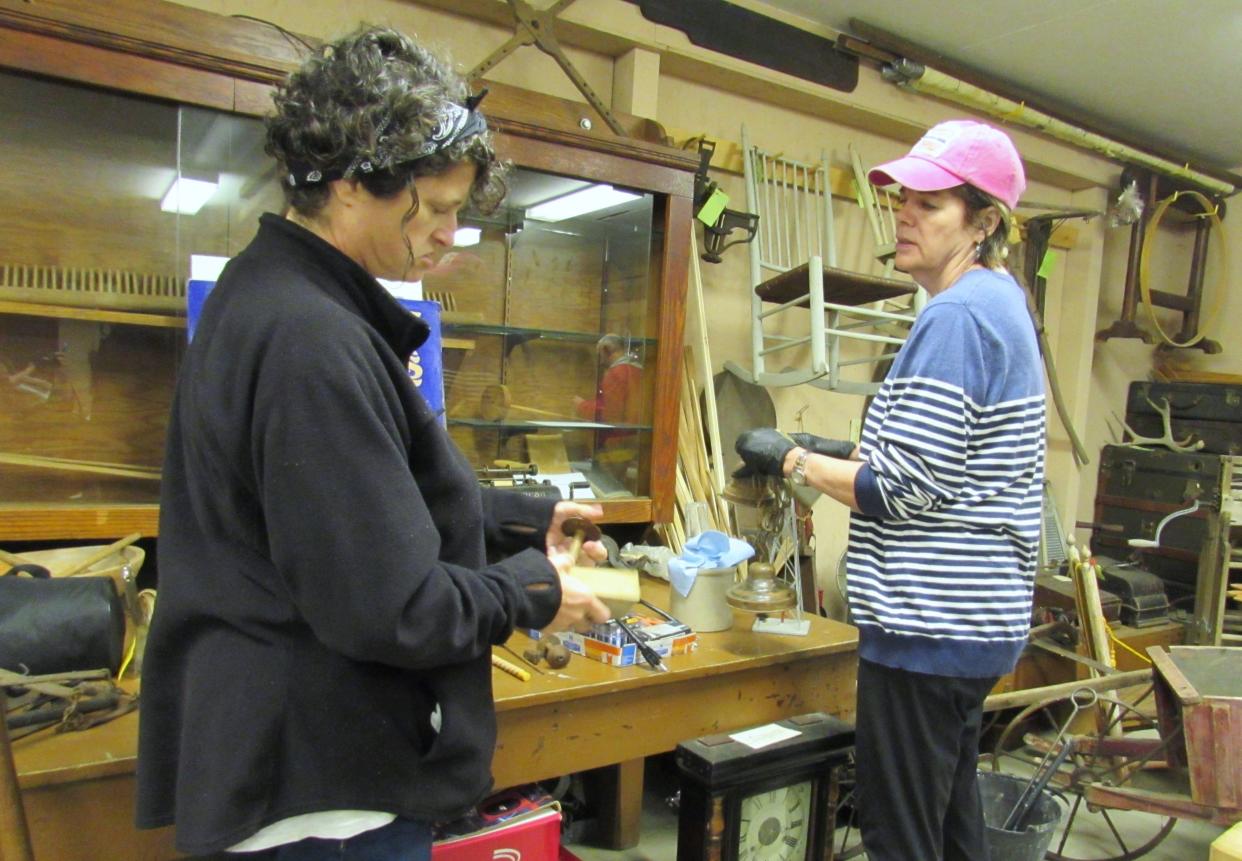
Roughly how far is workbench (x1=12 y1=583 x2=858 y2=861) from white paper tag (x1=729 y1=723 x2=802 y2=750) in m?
0.05

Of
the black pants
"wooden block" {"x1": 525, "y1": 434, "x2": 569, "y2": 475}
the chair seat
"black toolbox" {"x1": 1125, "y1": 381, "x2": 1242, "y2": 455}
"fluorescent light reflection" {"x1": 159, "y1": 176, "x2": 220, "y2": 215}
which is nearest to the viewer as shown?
the black pants

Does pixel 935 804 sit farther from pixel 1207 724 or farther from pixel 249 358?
pixel 249 358

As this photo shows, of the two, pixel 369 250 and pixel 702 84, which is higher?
pixel 702 84

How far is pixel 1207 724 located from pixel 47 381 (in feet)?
8.68

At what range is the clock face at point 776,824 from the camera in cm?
170

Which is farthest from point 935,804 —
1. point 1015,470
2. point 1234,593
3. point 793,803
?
point 1234,593

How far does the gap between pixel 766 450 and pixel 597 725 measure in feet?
2.05

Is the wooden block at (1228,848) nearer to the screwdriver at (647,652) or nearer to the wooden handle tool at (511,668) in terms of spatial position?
the screwdriver at (647,652)

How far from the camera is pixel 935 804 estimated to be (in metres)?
1.39

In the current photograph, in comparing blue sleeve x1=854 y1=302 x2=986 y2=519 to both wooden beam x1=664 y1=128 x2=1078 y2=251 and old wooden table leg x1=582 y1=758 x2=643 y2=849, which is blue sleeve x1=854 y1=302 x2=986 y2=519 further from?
wooden beam x1=664 y1=128 x2=1078 y2=251

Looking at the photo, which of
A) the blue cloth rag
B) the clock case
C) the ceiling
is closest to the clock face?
the clock case

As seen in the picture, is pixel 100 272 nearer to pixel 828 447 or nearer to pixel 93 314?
pixel 93 314

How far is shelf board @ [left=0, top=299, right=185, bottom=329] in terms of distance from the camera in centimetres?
163

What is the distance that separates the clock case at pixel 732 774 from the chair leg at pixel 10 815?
108 cm
